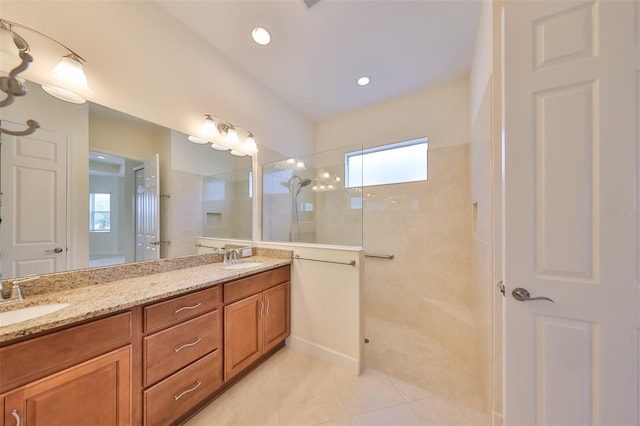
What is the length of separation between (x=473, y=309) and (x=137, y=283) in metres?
3.02

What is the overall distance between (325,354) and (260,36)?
291 centimetres

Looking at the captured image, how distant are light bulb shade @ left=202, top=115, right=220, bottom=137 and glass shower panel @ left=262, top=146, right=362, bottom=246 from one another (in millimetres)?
671

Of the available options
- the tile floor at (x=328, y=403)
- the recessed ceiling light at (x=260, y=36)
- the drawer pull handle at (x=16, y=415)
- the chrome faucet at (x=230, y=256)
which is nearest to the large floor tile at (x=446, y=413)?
the tile floor at (x=328, y=403)

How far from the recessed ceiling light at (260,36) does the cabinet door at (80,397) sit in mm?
2411

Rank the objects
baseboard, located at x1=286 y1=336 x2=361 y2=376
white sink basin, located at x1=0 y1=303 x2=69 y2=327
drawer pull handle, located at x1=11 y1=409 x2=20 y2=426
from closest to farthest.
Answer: drawer pull handle, located at x1=11 y1=409 x2=20 y2=426 < white sink basin, located at x1=0 y1=303 x2=69 y2=327 < baseboard, located at x1=286 y1=336 x2=361 y2=376

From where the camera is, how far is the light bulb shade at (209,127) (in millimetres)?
1981

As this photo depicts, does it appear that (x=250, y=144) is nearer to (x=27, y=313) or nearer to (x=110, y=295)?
(x=110, y=295)

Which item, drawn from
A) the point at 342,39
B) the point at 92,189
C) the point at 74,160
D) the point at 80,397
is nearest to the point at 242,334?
the point at 80,397

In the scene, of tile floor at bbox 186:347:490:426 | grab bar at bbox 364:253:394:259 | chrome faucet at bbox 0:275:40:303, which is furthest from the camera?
grab bar at bbox 364:253:394:259

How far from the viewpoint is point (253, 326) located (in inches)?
70.0

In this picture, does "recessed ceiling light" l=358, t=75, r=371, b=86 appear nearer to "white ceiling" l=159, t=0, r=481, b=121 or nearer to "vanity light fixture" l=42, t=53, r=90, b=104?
"white ceiling" l=159, t=0, r=481, b=121

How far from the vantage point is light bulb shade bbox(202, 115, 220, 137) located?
1.98 m

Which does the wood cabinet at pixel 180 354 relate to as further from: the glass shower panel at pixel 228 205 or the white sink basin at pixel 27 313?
the glass shower panel at pixel 228 205

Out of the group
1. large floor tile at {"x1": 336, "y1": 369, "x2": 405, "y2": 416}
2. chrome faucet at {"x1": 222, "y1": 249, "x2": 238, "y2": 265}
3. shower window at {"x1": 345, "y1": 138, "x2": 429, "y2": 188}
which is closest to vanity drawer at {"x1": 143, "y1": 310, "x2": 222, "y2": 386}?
chrome faucet at {"x1": 222, "y1": 249, "x2": 238, "y2": 265}
